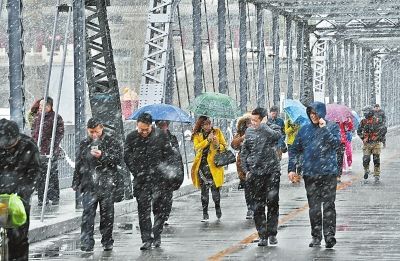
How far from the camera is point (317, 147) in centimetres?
1476

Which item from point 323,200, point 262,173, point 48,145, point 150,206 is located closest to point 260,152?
point 262,173

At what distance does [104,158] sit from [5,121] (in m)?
3.94

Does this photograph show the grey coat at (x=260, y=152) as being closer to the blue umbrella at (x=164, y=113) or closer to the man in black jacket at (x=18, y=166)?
the blue umbrella at (x=164, y=113)

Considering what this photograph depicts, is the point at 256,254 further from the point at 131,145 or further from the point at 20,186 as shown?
the point at 20,186

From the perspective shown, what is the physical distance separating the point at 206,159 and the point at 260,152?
3.68m

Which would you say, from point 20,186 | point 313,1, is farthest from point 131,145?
point 313,1

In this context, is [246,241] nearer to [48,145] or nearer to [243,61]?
[48,145]

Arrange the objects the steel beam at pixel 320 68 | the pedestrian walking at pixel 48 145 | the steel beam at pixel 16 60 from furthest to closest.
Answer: the steel beam at pixel 320 68 → the pedestrian walking at pixel 48 145 → the steel beam at pixel 16 60

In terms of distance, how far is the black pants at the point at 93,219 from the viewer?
14.8 meters

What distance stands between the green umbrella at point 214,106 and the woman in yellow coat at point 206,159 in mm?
867

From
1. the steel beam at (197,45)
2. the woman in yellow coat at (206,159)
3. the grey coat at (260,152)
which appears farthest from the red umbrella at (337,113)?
the grey coat at (260,152)

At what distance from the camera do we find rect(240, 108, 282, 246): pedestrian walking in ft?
49.6

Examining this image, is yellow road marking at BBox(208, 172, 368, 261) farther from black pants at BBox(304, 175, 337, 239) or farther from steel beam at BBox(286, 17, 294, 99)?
steel beam at BBox(286, 17, 294, 99)

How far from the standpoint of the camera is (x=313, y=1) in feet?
145
